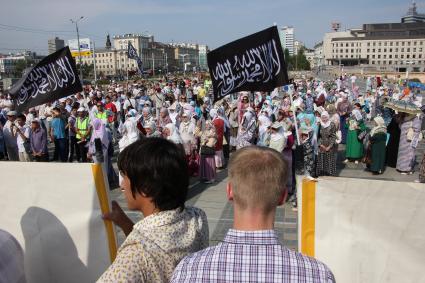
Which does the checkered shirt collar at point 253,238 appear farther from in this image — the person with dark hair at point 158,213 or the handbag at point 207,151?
the handbag at point 207,151

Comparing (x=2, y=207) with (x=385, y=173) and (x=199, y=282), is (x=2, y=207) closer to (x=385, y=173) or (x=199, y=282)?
(x=199, y=282)

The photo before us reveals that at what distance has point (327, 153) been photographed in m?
→ 8.77

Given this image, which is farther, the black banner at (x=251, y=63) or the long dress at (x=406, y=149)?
the long dress at (x=406, y=149)

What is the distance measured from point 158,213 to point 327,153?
7.55 m

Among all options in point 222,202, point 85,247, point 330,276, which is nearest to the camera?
point 330,276

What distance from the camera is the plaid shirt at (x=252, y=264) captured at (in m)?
1.35

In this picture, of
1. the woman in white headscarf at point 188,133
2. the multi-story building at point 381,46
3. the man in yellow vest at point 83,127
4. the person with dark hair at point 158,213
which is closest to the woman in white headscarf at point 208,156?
the woman in white headscarf at point 188,133

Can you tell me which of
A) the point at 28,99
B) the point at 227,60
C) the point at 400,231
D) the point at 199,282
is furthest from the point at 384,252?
the point at 28,99

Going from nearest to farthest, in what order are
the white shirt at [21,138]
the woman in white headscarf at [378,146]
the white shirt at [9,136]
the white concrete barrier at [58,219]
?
the white concrete barrier at [58,219] < the woman in white headscarf at [378,146] < the white shirt at [21,138] < the white shirt at [9,136]

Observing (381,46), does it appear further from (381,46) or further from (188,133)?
(188,133)

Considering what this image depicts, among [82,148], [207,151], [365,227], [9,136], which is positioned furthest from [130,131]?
[365,227]

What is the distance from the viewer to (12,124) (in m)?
9.78

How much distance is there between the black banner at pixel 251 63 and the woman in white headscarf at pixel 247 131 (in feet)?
12.7

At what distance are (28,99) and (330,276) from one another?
18.6ft
